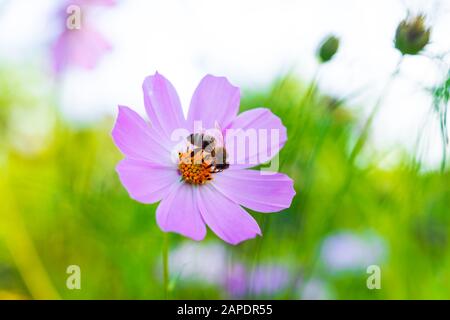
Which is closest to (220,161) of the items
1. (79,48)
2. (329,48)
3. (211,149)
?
(211,149)

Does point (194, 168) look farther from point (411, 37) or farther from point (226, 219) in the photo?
point (411, 37)

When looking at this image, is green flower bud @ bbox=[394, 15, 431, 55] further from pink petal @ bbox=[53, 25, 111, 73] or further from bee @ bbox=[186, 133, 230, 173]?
pink petal @ bbox=[53, 25, 111, 73]

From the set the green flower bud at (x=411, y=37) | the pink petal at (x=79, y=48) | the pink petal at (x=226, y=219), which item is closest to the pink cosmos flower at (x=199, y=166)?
the pink petal at (x=226, y=219)

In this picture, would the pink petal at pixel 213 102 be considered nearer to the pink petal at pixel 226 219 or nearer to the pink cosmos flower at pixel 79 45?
the pink petal at pixel 226 219

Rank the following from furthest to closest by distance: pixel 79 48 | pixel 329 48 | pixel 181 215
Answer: pixel 79 48 → pixel 329 48 → pixel 181 215

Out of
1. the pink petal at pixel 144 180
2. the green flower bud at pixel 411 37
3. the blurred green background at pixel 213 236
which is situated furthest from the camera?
the blurred green background at pixel 213 236

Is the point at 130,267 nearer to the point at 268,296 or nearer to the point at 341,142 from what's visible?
the point at 268,296
